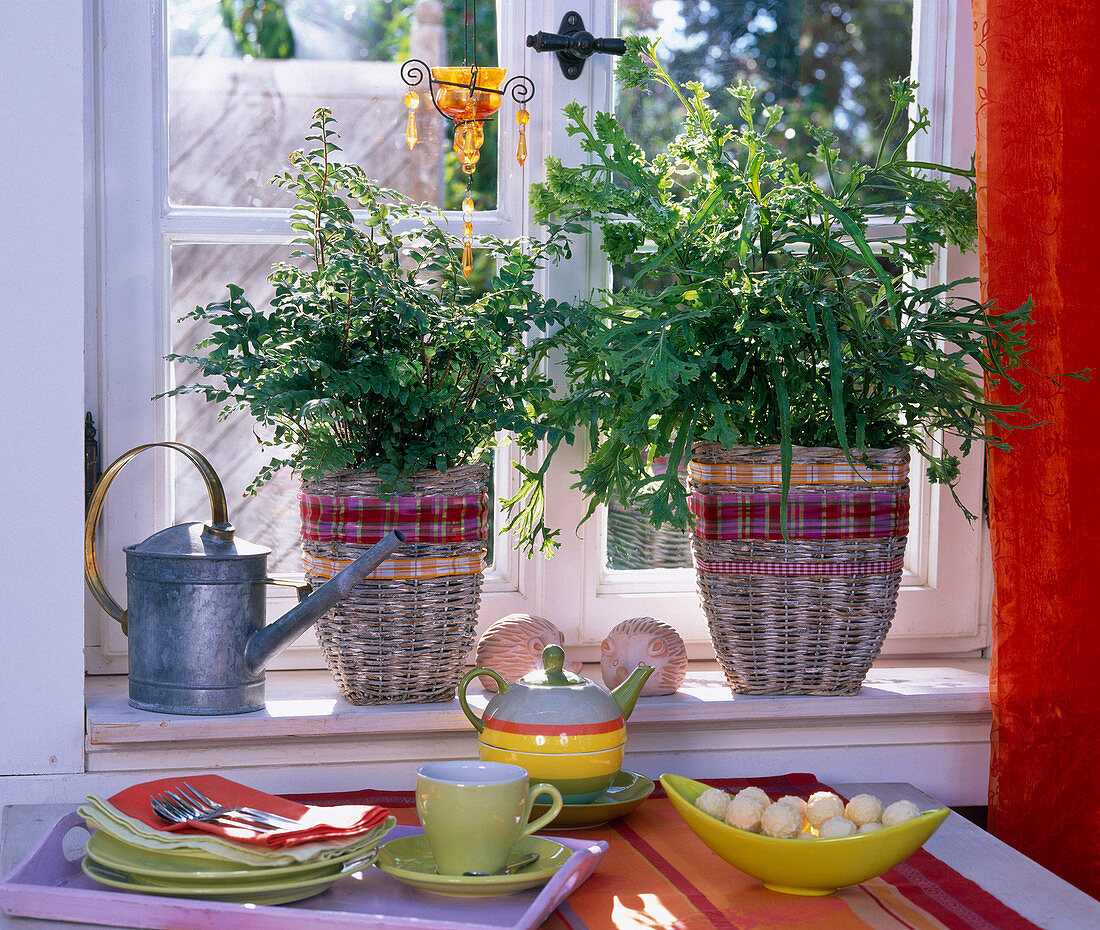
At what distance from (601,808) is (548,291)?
652mm

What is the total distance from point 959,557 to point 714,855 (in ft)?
2.27

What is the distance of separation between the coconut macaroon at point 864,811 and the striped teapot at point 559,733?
0.22 meters

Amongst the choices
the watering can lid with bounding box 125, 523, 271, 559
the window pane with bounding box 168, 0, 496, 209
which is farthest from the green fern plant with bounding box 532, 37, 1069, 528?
the watering can lid with bounding box 125, 523, 271, 559

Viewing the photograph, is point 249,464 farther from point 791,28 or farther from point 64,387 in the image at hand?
point 791,28

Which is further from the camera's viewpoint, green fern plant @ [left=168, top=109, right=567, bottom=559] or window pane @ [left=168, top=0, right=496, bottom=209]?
window pane @ [left=168, top=0, right=496, bottom=209]

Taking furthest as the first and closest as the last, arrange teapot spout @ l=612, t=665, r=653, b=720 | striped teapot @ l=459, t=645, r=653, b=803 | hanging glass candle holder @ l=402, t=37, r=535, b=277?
hanging glass candle holder @ l=402, t=37, r=535, b=277, teapot spout @ l=612, t=665, r=653, b=720, striped teapot @ l=459, t=645, r=653, b=803

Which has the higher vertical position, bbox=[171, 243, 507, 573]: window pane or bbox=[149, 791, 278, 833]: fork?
bbox=[171, 243, 507, 573]: window pane

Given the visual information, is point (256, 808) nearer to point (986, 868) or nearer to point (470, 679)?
point (470, 679)

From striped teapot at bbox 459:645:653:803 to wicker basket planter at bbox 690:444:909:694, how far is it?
0.27 metres

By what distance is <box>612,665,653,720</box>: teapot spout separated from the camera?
1.13 m

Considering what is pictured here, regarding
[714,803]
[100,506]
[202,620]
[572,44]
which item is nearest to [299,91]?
[572,44]

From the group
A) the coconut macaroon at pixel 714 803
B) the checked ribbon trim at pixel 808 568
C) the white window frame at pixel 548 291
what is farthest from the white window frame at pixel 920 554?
the coconut macaroon at pixel 714 803

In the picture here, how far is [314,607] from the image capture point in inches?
44.4

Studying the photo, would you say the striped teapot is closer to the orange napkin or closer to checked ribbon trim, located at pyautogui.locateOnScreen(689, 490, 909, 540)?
the orange napkin
